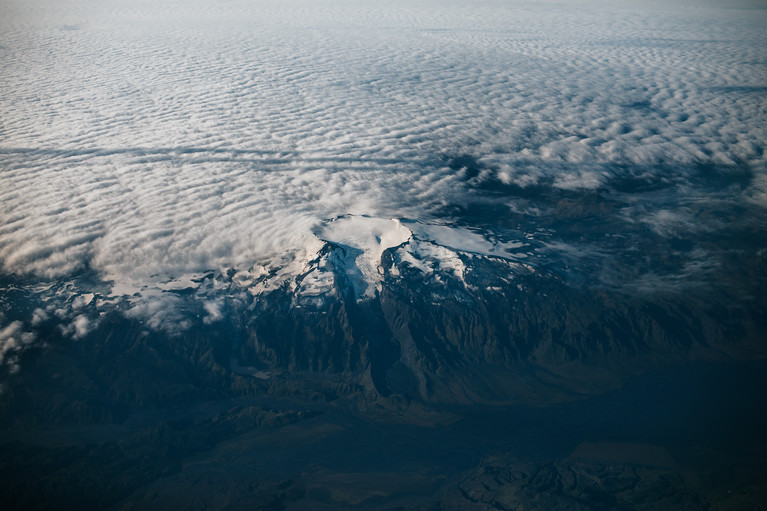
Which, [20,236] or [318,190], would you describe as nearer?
[20,236]

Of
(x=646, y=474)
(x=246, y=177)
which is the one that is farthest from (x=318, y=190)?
(x=646, y=474)

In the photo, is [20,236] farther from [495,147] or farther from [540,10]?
[540,10]

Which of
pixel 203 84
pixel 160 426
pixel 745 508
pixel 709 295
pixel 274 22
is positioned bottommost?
pixel 745 508

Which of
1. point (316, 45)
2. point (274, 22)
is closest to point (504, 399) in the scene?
point (316, 45)

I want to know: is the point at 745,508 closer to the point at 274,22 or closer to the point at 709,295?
the point at 709,295

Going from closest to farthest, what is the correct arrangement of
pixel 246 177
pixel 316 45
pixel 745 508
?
pixel 745 508, pixel 246 177, pixel 316 45

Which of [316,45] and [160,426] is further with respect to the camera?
[316,45]

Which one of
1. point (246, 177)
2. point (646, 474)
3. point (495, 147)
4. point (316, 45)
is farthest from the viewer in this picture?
point (316, 45)

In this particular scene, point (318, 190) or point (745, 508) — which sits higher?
point (318, 190)

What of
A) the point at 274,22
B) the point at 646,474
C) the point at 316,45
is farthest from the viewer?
the point at 274,22
